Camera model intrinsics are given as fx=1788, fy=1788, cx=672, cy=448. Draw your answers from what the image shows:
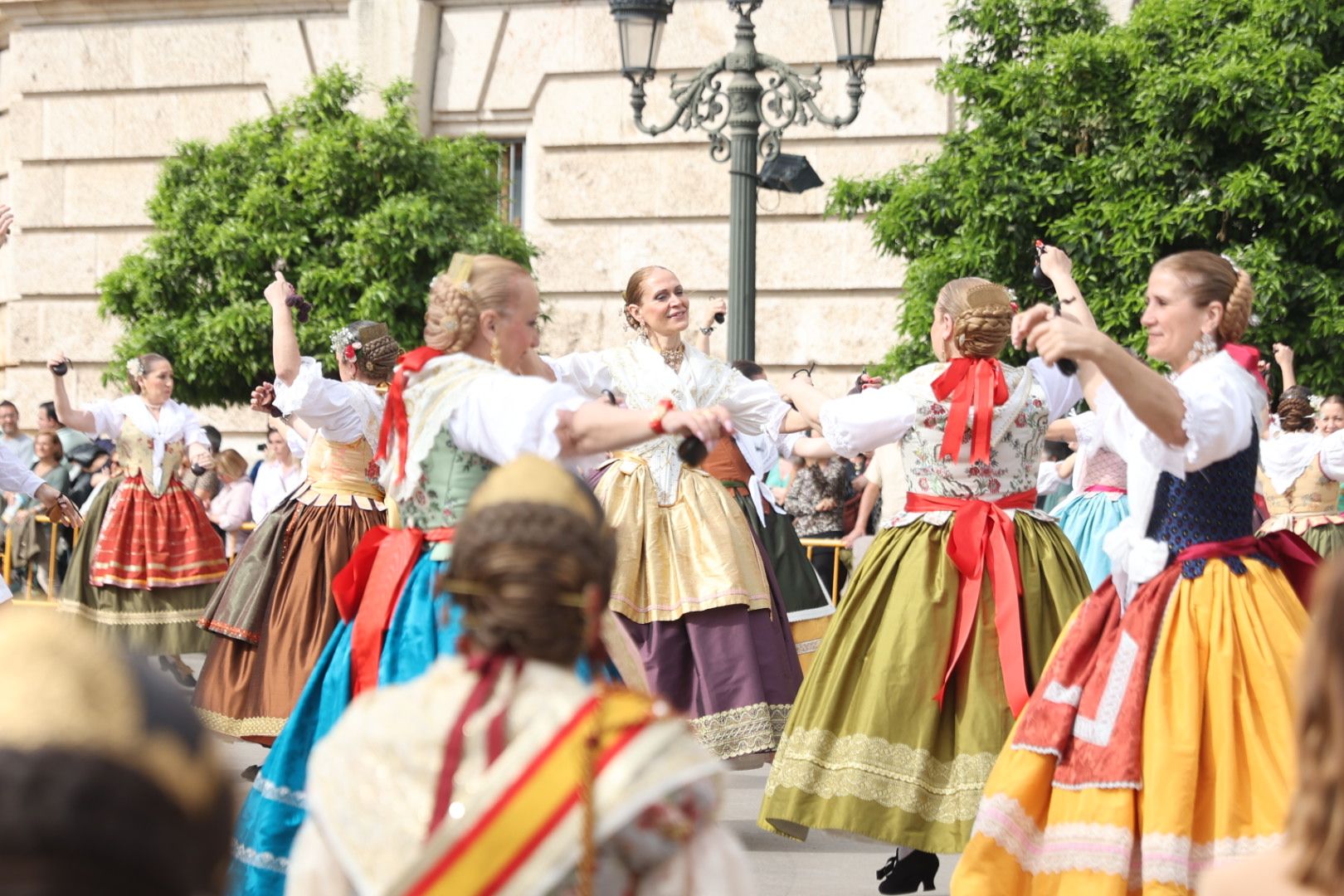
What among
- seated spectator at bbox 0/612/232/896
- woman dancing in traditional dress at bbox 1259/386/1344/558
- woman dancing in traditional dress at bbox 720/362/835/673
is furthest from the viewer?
woman dancing in traditional dress at bbox 1259/386/1344/558

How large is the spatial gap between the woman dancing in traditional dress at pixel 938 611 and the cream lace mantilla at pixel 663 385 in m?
1.14

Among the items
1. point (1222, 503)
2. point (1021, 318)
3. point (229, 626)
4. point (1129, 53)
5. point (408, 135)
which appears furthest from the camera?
point (408, 135)

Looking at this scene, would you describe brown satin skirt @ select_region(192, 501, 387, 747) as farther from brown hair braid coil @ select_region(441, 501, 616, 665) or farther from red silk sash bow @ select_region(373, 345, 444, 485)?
brown hair braid coil @ select_region(441, 501, 616, 665)

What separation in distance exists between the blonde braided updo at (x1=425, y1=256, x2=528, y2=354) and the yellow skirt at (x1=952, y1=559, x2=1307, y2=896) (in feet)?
5.01

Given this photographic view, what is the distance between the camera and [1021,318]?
361 centimetres

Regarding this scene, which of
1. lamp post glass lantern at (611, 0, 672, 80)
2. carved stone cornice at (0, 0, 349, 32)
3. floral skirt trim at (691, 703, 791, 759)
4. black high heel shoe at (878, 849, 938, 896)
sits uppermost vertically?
carved stone cornice at (0, 0, 349, 32)

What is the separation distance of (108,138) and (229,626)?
10.6m

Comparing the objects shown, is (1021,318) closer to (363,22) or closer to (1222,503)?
(1222,503)

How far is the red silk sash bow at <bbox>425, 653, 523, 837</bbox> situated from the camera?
6.85 ft

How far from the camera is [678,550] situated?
6.10 metres

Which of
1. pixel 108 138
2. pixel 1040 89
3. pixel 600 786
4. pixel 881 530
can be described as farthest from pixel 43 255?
pixel 600 786

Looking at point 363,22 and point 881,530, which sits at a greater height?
point 363,22

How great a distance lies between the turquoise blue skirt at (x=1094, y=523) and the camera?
8906 millimetres

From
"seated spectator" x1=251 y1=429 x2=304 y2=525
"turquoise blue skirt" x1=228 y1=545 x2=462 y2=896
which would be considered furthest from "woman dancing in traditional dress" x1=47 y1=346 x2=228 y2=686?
"turquoise blue skirt" x1=228 y1=545 x2=462 y2=896
